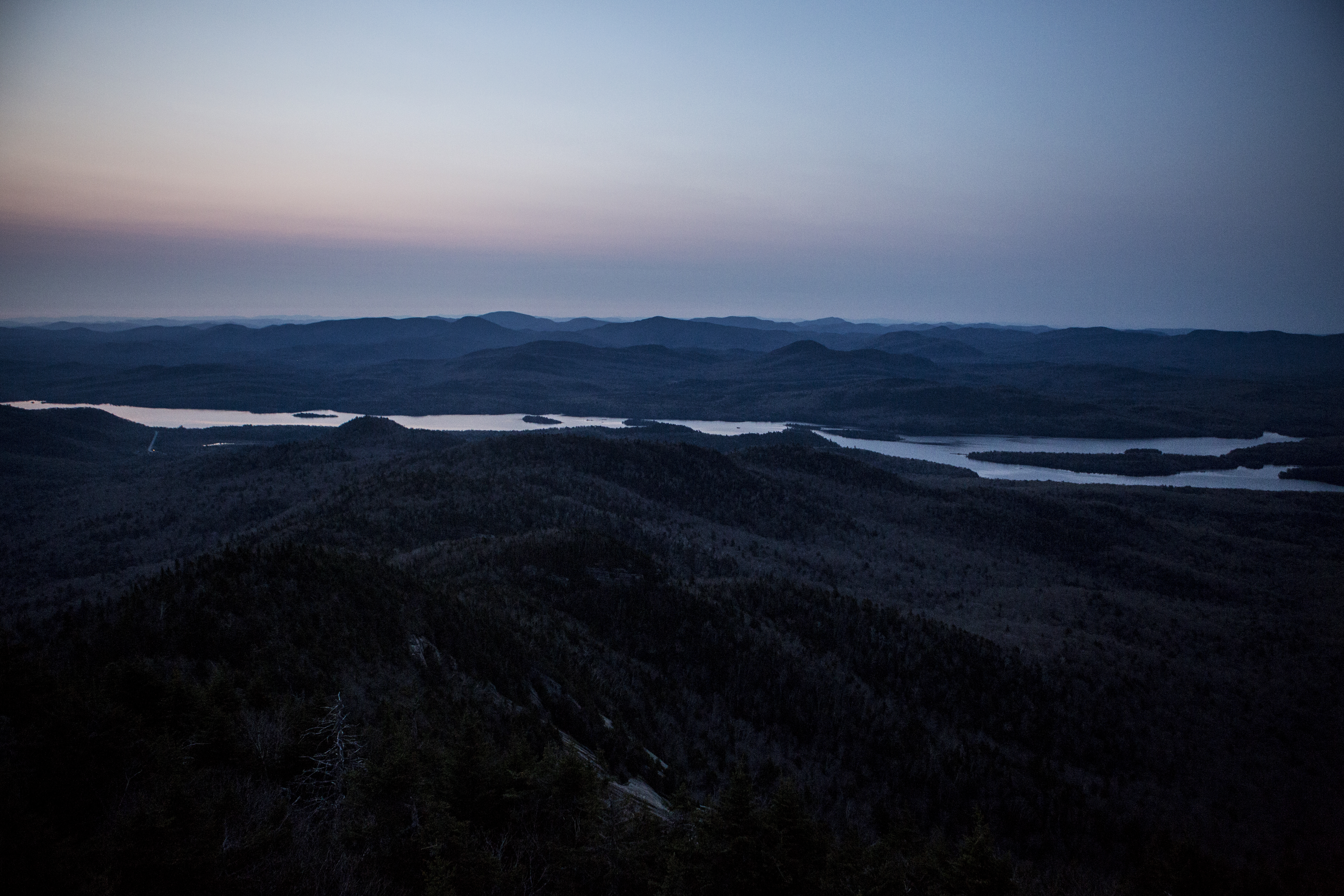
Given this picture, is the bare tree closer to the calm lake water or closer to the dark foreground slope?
the dark foreground slope

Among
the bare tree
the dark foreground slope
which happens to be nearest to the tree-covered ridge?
the dark foreground slope

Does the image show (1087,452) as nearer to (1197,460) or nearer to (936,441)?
(1197,460)

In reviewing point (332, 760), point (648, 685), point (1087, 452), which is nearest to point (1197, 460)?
point (1087, 452)

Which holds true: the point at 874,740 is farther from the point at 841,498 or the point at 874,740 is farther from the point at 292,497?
the point at 292,497

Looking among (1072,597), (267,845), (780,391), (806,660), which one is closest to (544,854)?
(267,845)

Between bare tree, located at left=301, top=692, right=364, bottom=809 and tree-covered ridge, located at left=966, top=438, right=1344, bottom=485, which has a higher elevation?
bare tree, located at left=301, top=692, right=364, bottom=809

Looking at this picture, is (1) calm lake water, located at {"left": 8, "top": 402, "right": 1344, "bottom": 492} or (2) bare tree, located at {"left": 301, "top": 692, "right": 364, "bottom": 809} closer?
(2) bare tree, located at {"left": 301, "top": 692, "right": 364, "bottom": 809}
